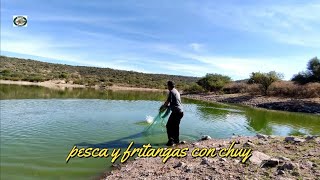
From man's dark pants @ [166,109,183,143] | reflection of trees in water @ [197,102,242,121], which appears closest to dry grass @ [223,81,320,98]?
reflection of trees in water @ [197,102,242,121]

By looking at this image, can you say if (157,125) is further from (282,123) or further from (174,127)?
(282,123)

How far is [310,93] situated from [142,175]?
42488mm

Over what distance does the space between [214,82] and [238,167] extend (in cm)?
6470

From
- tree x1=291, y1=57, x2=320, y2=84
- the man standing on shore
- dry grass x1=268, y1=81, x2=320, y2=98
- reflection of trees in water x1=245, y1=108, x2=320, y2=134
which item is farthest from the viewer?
tree x1=291, y1=57, x2=320, y2=84

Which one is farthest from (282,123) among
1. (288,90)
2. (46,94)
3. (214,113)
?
(46,94)

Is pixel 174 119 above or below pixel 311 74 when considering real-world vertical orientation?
below

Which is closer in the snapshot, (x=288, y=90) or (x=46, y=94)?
(x=46, y=94)

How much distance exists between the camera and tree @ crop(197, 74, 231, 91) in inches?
2793

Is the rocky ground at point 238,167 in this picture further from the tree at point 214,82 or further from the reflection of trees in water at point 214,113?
the tree at point 214,82

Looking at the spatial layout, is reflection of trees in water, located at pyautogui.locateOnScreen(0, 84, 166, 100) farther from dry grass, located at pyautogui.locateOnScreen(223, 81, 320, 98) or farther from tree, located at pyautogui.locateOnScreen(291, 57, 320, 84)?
tree, located at pyautogui.locateOnScreen(291, 57, 320, 84)

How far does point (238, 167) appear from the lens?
309 inches

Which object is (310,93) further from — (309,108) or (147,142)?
(147,142)

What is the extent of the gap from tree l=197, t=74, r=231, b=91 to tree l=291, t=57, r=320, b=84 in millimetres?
20380

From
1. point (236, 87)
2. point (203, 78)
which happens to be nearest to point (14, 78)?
point (203, 78)
